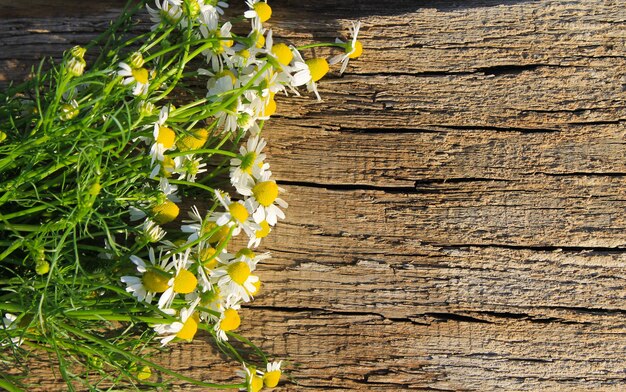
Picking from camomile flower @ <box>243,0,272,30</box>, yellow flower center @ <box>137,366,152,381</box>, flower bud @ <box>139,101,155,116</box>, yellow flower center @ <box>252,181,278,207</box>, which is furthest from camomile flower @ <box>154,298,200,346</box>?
camomile flower @ <box>243,0,272,30</box>

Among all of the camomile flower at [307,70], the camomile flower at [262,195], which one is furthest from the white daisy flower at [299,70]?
the camomile flower at [262,195]

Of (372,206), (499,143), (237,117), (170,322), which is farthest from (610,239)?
(170,322)

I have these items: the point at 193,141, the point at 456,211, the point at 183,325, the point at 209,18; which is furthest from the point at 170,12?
the point at 456,211

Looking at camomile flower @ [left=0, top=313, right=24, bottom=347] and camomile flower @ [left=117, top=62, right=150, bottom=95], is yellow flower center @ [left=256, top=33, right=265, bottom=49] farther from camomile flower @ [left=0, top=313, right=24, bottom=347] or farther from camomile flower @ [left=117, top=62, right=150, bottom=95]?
camomile flower @ [left=0, top=313, right=24, bottom=347]

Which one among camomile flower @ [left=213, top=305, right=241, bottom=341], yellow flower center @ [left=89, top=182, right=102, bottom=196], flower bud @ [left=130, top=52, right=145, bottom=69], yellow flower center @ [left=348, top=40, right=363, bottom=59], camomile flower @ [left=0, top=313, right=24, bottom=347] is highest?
yellow flower center @ [left=348, top=40, right=363, bottom=59]

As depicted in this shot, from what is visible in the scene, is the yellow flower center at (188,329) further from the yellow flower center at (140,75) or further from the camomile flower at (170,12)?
the camomile flower at (170,12)

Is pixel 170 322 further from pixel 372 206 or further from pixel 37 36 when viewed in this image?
pixel 37 36

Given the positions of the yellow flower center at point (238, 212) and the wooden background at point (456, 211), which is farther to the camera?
the wooden background at point (456, 211)

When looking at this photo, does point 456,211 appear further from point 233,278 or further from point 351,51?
point 233,278
